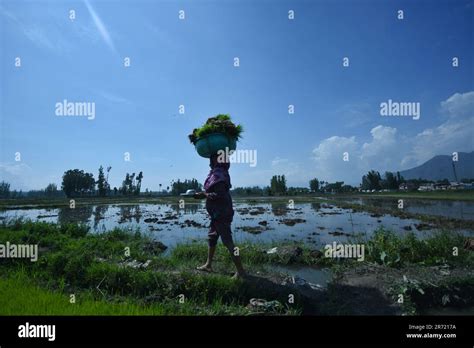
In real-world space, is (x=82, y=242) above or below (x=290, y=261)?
above

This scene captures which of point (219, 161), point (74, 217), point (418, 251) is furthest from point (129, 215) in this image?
point (418, 251)

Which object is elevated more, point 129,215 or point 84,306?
point 84,306

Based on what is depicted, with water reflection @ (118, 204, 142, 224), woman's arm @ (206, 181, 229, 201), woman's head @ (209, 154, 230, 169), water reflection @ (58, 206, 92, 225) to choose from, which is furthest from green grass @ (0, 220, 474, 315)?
water reflection @ (118, 204, 142, 224)

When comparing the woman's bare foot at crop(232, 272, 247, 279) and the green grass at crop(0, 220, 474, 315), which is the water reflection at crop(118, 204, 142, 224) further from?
the woman's bare foot at crop(232, 272, 247, 279)

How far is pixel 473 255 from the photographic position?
576cm

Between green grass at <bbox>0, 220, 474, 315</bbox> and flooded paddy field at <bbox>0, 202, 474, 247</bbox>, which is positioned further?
flooded paddy field at <bbox>0, 202, 474, 247</bbox>

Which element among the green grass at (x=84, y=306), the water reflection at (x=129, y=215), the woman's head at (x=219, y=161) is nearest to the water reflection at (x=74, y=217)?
the water reflection at (x=129, y=215)

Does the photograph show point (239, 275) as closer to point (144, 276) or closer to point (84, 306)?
point (144, 276)

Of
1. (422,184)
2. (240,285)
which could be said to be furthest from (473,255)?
(422,184)

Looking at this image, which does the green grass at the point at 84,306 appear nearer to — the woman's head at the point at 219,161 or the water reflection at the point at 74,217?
the woman's head at the point at 219,161
